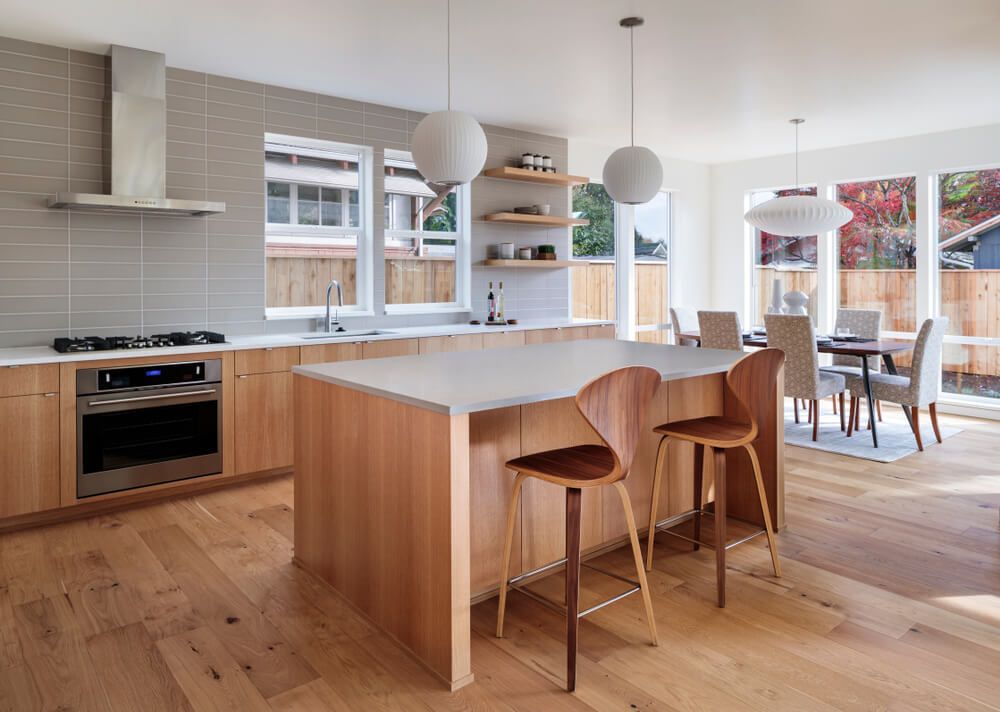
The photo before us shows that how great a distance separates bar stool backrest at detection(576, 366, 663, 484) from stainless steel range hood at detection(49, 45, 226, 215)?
2.94 m

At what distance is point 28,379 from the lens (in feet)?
11.0

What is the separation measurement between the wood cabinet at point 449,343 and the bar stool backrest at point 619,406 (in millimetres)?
2660

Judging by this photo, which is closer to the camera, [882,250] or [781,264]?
[882,250]

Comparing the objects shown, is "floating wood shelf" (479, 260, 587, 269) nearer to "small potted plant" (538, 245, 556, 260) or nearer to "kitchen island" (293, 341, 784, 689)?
"small potted plant" (538, 245, 556, 260)

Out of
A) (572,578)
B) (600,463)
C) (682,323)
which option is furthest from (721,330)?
(572,578)

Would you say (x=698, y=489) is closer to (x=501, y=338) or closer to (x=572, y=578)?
(x=572, y=578)

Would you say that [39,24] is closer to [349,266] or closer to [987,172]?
[349,266]

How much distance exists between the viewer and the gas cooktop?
3.60m

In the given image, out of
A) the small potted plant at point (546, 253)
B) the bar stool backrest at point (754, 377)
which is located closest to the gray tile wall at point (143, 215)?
the small potted plant at point (546, 253)

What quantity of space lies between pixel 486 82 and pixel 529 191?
5.34ft

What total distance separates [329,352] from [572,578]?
267cm

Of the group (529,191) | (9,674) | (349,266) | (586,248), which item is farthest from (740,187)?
(9,674)

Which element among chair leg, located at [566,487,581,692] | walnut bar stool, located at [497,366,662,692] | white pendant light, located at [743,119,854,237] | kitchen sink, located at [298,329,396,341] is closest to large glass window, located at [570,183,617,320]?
white pendant light, located at [743,119,854,237]

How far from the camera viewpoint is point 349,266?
5188mm
